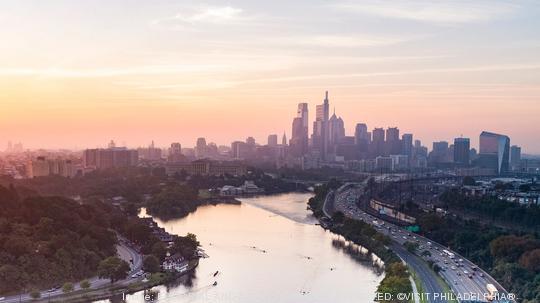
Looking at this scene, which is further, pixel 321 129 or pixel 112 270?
pixel 321 129

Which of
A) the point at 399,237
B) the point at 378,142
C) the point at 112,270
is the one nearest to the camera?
the point at 112,270

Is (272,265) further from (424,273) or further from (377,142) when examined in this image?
(377,142)

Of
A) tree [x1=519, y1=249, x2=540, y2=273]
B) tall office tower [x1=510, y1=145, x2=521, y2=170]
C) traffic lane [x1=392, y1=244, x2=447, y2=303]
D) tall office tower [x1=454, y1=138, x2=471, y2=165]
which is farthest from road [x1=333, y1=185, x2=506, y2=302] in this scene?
tall office tower [x1=510, y1=145, x2=521, y2=170]

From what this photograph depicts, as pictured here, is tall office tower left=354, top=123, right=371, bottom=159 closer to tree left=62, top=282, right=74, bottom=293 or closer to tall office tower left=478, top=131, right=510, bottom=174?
tall office tower left=478, top=131, right=510, bottom=174

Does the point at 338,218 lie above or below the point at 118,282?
above

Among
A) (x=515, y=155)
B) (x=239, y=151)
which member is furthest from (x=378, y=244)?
(x=239, y=151)

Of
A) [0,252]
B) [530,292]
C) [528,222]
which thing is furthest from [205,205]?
[530,292]

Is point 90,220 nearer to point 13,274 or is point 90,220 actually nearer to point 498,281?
point 13,274
